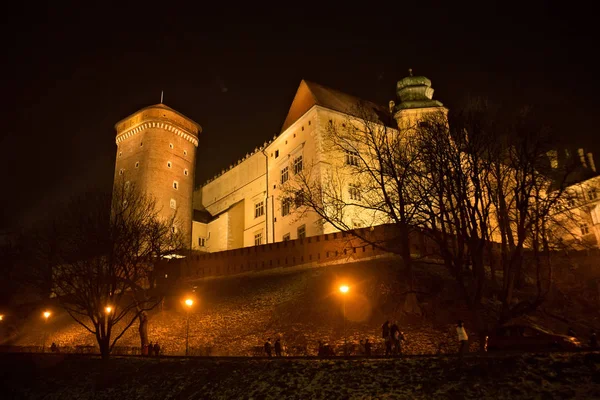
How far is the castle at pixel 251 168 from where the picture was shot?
4334 centimetres

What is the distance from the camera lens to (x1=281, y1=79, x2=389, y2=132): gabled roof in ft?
144

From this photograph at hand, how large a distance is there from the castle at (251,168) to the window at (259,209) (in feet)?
0.40

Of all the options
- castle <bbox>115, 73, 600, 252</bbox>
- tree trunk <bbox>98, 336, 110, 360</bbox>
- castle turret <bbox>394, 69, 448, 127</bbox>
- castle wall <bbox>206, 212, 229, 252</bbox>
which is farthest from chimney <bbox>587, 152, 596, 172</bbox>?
tree trunk <bbox>98, 336, 110, 360</bbox>

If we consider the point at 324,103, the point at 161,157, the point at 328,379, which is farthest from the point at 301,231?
the point at 328,379

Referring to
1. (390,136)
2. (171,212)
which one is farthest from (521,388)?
(171,212)

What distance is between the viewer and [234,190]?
→ 6019 cm

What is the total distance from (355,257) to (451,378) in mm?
20257

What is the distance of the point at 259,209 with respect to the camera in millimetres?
52375

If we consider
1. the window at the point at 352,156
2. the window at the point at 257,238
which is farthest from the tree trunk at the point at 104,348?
the window at the point at 257,238

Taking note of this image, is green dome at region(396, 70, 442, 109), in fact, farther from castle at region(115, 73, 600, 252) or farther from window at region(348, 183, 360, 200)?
window at region(348, 183, 360, 200)

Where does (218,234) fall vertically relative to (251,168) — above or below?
below

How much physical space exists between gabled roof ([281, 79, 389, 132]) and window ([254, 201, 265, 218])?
8.57 m

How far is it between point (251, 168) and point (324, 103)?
55.1ft

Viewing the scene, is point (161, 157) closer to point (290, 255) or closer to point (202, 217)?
point (202, 217)
